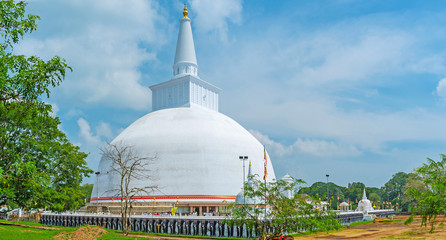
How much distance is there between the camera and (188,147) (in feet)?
170

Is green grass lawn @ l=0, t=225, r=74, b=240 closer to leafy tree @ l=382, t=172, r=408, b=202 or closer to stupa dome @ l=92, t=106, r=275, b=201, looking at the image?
stupa dome @ l=92, t=106, r=275, b=201

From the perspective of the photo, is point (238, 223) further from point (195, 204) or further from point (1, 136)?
point (195, 204)

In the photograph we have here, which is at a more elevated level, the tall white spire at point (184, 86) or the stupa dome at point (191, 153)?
the tall white spire at point (184, 86)

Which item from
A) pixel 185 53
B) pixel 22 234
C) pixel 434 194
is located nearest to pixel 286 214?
pixel 434 194

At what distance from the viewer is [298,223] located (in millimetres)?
23766

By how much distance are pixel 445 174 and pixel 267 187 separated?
35.1ft

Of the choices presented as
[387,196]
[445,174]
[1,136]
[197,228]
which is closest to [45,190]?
[1,136]

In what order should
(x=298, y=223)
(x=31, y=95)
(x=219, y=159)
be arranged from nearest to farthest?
(x=31, y=95), (x=298, y=223), (x=219, y=159)

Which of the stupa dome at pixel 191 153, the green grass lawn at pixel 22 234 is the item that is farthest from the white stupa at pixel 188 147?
the green grass lawn at pixel 22 234

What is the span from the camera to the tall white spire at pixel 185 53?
6525 centimetres

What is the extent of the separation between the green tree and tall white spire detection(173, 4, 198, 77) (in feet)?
90.2

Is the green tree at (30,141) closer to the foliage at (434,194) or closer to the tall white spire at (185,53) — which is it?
the foliage at (434,194)

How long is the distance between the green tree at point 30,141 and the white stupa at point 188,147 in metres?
12.0

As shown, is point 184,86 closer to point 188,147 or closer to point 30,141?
point 188,147
